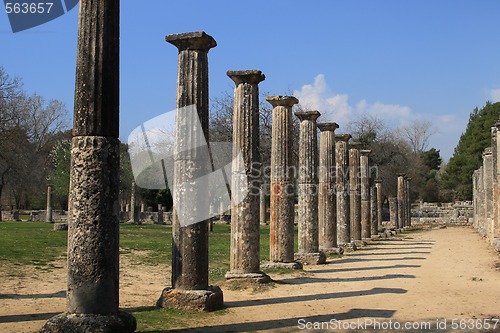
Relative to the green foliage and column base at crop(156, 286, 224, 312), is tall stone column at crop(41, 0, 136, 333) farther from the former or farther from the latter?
the green foliage

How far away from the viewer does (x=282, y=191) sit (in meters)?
14.4

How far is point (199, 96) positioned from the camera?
9156 mm

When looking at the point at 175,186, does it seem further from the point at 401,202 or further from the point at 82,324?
the point at 401,202

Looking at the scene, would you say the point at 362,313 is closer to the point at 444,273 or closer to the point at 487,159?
the point at 444,273

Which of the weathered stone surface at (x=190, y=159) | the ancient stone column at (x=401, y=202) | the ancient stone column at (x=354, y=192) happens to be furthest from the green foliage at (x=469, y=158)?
the weathered stone surface at (x=190, y=159)

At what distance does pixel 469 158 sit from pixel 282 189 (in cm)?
5110

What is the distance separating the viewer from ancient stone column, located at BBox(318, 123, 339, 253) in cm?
1933

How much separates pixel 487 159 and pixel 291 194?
15.5 meters

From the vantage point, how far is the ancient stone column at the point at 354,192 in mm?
24203

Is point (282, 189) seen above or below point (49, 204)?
above

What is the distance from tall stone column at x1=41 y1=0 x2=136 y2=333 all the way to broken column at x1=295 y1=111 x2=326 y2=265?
1009 cm

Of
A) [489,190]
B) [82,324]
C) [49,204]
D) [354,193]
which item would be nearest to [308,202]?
[354,193]

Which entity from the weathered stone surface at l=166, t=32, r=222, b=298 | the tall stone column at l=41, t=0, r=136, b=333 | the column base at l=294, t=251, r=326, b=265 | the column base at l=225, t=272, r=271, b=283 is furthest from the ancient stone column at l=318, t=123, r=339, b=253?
the tall stone column at l=41, t=0, r=136, b=333

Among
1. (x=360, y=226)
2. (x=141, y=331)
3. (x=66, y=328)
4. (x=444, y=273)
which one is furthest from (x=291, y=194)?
(x=360, y=226)
